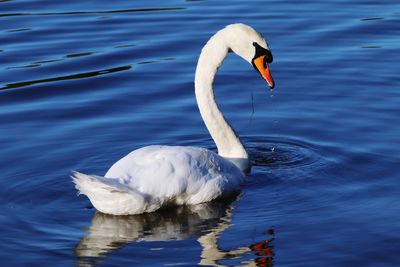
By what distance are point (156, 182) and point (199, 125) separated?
9.58 ft

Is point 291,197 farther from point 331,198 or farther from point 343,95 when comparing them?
point 343,95

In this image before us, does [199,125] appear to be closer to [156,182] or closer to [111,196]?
[156,182]

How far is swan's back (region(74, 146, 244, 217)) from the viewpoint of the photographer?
29.7 ft

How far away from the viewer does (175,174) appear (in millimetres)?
9320

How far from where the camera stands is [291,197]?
9.67m

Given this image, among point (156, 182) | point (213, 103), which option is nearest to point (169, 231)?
point (156, 182)

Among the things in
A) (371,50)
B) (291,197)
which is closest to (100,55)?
(371,50)

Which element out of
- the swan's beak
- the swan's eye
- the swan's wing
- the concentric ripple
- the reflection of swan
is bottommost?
the reflection of swan

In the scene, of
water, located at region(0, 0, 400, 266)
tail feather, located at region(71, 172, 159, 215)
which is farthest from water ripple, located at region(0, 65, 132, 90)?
tail feather, located at region(71, 172, 159, 215)

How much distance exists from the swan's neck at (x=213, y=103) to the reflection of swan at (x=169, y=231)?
1230 mm

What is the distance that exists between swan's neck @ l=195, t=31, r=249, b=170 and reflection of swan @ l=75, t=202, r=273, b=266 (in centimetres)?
123

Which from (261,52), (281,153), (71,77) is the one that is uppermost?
(261,52)

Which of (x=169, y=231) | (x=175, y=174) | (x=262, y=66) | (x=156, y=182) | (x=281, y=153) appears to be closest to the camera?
(x=169, y=231)

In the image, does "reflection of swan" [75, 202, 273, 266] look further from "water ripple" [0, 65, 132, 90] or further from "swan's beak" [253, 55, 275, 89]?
"water ripple" [0, 65, 132, 90]
